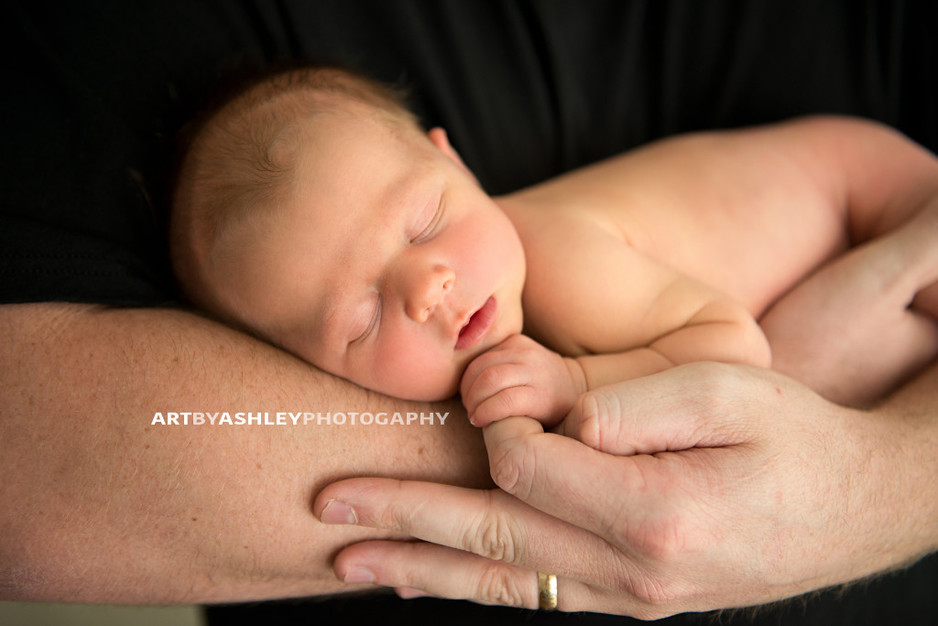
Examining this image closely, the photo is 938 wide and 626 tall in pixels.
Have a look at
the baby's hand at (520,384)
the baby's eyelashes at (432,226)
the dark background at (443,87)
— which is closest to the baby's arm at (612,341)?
the baby's hand at (520,384)

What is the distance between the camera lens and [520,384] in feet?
3.53

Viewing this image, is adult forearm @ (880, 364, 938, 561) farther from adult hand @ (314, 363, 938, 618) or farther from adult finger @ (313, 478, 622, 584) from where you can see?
adult finger @ (313, 478, 622, 584)

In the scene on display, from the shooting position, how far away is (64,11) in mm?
1243

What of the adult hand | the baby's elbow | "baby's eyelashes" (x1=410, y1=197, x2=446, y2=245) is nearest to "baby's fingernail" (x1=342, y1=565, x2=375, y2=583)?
the adult hand

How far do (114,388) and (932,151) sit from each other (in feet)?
6.85

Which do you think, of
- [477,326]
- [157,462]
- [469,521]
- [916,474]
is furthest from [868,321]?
[157,462]

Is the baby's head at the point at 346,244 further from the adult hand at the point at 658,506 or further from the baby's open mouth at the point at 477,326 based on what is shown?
the adult hand at the point at 658,506

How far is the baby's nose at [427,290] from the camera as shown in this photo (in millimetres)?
1060

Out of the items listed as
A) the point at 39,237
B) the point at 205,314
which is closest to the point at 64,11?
the point at 39,237

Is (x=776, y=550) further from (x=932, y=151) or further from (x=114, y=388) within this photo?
(x=932, y=151)

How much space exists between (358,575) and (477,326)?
18.7 inches

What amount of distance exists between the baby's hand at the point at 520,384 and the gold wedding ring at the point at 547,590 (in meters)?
0.26

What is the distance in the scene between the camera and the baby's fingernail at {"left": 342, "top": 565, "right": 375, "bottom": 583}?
109 centimetres

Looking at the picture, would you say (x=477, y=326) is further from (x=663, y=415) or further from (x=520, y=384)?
(x=663, y=415)
